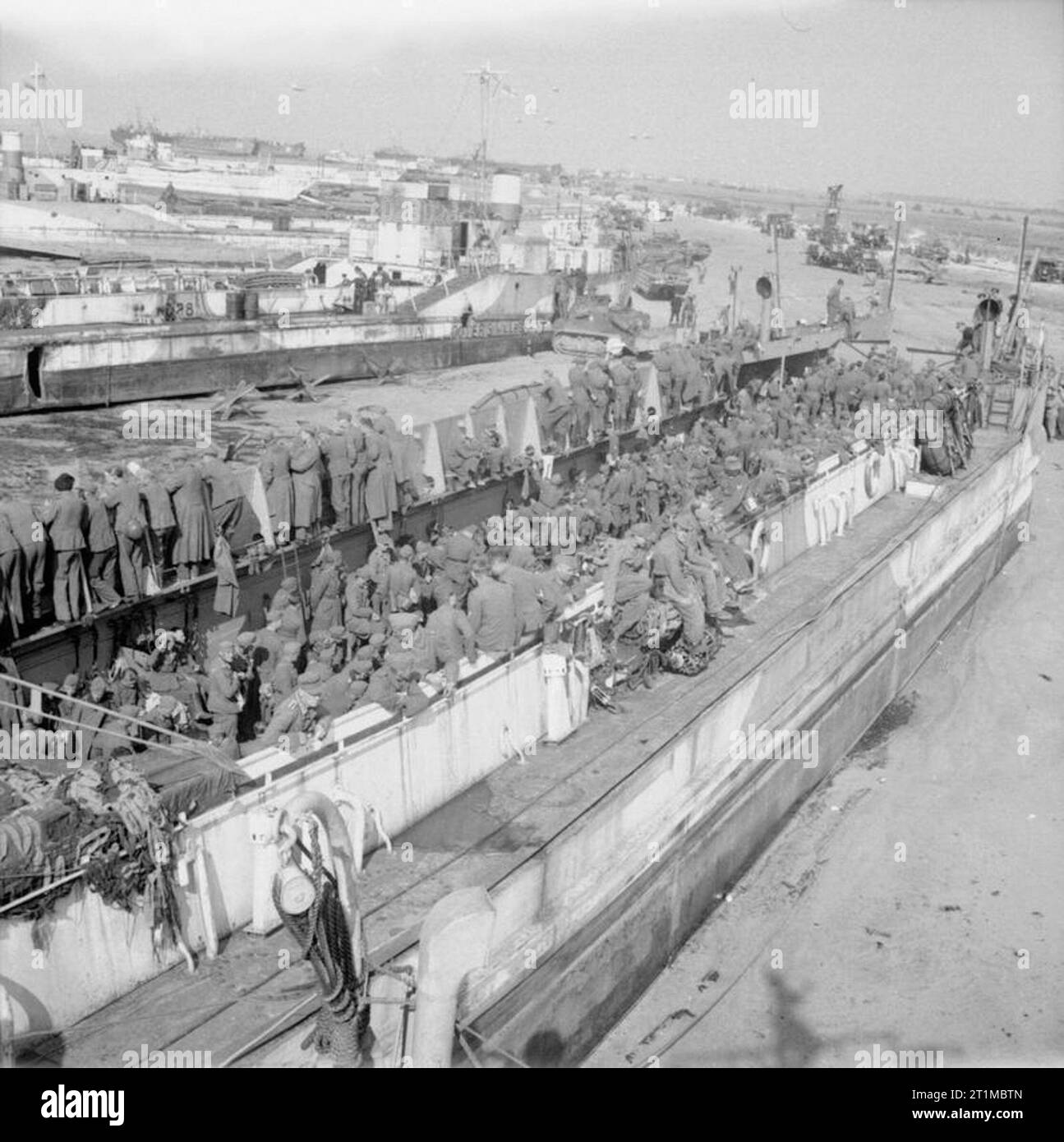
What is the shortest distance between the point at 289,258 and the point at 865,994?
31.5 metres

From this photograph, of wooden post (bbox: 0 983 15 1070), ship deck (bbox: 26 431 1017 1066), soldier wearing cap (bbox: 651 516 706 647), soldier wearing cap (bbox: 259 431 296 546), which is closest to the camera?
wooden post (bbox: 0 983 15 1070)

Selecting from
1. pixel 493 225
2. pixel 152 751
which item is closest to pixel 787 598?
pixel 152 751

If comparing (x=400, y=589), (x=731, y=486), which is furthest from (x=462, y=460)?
(x=400, y=589)

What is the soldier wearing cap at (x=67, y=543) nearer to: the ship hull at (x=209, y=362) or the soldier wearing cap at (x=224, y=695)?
the soldier wearing cap at (x=224, y=695)

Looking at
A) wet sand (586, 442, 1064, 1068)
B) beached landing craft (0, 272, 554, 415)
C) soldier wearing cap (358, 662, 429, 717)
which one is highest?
beached landing craft (0, 272, 554, 415)

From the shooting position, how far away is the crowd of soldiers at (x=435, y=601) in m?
9.05

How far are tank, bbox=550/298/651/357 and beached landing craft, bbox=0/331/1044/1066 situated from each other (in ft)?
52.0

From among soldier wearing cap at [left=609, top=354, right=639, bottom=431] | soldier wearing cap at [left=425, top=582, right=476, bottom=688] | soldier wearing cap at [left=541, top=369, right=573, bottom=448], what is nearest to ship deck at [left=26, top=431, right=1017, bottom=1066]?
soldier wearing cap at [left=425, top=582, right=476, bottom=688]

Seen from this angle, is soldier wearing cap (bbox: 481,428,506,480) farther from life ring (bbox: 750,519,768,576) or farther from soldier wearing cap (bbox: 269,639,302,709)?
soldier wearing cap (bbox: 269,639,302,709)

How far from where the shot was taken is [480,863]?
27.3ft

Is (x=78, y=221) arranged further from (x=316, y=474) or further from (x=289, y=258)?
(x=316, y=474)

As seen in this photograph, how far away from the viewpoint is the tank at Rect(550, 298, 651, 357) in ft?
94.4

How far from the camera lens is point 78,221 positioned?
136ft

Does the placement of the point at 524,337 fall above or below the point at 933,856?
above
